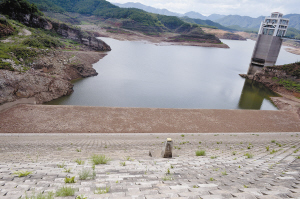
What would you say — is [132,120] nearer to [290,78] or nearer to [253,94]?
[253,94]

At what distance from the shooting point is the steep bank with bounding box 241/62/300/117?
30.0 metres

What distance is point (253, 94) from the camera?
34.0m

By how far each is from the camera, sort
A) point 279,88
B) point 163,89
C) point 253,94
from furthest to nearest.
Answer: point 279,88 → point 253,94 → point 163,89

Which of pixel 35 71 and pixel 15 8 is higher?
pixel 15 8

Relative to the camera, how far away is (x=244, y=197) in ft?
9.95

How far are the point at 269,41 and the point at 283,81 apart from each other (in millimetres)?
13467

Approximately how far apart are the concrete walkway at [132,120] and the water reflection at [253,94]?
21.6 ft

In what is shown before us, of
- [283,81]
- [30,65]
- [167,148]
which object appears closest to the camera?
[167,148]

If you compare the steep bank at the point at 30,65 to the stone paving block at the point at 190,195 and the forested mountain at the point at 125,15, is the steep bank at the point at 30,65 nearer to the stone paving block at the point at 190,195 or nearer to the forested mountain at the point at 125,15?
the stone paving block at the point at 190,195

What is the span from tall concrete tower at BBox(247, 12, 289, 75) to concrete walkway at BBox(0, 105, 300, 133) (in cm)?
2870

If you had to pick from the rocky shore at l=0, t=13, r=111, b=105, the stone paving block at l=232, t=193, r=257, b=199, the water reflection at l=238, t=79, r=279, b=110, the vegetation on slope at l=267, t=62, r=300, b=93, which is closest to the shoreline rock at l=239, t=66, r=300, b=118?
the vegetation on slope at l=267, t=62, r=300, b=93

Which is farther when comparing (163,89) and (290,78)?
(290,78)

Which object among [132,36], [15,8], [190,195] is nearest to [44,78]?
[190,195]

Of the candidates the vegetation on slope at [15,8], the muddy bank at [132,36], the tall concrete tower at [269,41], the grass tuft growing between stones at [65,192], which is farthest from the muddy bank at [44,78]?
the muddy bank at [132,36]
